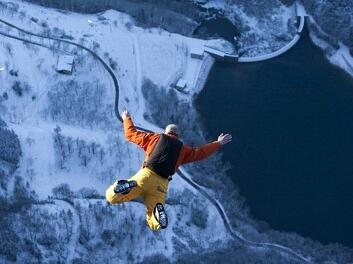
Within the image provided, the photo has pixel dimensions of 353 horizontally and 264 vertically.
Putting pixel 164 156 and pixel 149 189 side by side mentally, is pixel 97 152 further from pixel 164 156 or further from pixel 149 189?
pixel 164 156

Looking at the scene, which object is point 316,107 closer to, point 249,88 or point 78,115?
point 249,88

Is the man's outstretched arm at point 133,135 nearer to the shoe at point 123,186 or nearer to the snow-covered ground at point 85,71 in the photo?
the shoe at point 123,186

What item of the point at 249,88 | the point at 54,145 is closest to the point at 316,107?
the point at 249,88

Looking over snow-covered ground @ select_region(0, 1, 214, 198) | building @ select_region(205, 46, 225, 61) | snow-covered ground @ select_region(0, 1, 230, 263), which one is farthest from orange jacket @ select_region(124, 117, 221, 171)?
building @ select_region(205, 46, 225, 61)

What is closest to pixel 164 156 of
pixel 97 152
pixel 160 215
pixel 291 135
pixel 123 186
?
pixel 123 186

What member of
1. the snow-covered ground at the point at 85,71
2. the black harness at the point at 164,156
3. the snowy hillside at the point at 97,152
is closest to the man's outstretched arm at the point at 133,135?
the black harness at the point at 164,156

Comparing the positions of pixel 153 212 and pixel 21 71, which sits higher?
pixel 153 212
